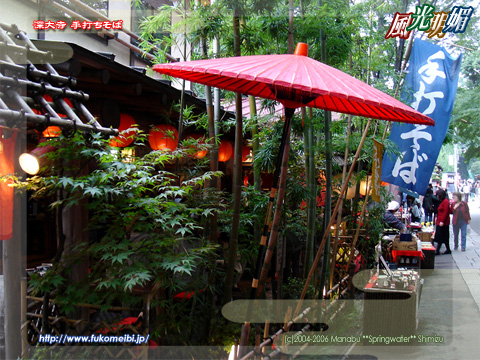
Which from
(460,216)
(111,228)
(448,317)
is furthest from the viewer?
(460,216)

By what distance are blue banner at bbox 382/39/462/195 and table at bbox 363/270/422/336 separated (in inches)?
80.7

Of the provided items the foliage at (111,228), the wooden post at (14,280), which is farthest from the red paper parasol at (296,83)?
the wooden post at (14,280)

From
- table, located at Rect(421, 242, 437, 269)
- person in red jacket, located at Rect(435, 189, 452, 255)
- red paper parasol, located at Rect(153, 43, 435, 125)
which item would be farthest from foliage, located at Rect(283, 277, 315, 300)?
person in red jacket, located at Rect(435, 189, 452, 255)

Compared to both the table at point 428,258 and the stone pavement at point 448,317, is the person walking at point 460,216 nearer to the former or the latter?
the stone pavement at point 448,317

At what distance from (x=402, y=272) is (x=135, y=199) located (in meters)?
4.78

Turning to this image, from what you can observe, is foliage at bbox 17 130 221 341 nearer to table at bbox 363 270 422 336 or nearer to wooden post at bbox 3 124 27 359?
wooden post at bbox 3 124 27 359

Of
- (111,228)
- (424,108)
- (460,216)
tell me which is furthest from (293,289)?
(460,216)

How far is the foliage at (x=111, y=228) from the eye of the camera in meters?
3.61

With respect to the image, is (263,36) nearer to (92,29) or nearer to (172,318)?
(92,29)

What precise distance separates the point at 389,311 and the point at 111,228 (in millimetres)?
4257

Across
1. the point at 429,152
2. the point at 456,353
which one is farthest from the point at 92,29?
the point at 456,353

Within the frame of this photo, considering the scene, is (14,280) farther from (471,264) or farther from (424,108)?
(471,264)

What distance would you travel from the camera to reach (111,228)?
3.76 metres

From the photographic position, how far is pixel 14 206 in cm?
392
